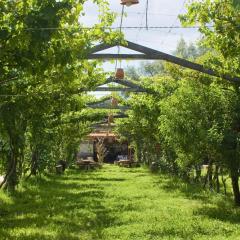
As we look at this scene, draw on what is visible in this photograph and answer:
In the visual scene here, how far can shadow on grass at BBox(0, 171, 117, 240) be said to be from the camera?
10.1 meters

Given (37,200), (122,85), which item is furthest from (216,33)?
(122,85)

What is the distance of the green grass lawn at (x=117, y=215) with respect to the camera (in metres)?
9.98

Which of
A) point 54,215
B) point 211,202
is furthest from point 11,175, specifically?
point 211,202

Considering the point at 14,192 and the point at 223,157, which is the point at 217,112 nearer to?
the point at 223,157

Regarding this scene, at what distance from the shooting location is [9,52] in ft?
28.7

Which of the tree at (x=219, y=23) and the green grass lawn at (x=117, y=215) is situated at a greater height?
the tree at (x=219, y=23)

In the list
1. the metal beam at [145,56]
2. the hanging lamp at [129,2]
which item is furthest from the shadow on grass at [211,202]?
the hanging lamp at [129,2]

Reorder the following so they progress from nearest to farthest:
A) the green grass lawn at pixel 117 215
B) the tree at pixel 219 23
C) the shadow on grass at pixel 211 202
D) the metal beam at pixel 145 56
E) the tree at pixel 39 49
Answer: the tree at pixel 39 49
the tree at pixel 219 23
the green grass lawn at pixel 117 215
the shadow on grass at pixel 211 202
the metal beam at pixel 145 56

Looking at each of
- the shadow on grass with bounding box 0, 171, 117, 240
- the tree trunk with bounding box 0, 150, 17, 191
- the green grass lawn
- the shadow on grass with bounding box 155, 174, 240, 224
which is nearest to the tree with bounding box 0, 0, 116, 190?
the tree trunk with bounding box 0, 150, 17, 191

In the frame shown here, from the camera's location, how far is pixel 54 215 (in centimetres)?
1252

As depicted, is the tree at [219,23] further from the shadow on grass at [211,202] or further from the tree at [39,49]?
the shadow on grass at [211,202]

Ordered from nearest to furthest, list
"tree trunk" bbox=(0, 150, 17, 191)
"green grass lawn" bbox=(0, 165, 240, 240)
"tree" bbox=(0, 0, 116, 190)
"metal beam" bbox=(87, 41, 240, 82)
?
"tree" bbox=(0, 0, 116, 190) → "green grass lawn" bbox=(0, 165, 240, 240) → "metal beam" bbox=(87, 41, 240, 82) → "tree trunk" bbox=(0, 150, 17, 191)

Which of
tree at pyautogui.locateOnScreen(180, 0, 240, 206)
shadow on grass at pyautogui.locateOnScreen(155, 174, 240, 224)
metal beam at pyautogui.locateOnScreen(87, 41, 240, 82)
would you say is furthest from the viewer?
metal beam at pyautogui.locateOnScreen(87, 41, 240, 82)

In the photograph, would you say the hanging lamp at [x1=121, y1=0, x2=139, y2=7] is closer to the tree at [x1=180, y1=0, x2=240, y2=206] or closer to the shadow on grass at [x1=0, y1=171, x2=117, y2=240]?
the tree at [x1=180, y1=0, x2=240, y2=206]
